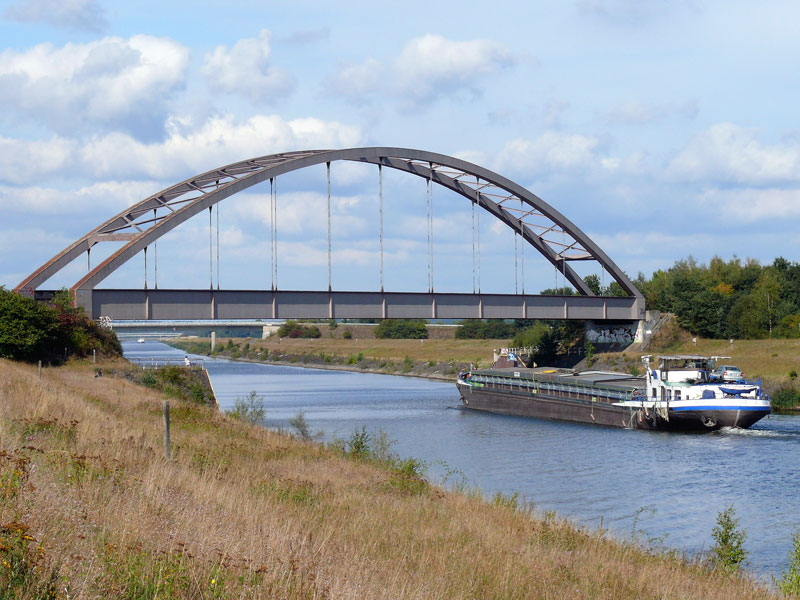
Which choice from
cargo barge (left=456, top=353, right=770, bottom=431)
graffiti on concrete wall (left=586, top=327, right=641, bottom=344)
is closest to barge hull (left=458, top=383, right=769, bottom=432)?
cargo barge (left=456, top=353, right=770, bottom=431)

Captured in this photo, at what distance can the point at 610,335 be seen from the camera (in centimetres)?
7788

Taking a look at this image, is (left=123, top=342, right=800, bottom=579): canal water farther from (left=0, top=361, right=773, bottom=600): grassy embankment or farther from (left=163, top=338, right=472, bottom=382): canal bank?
(left=163, top=338, right=472, bottom=382): canal bank

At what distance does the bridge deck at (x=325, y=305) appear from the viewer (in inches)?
1896

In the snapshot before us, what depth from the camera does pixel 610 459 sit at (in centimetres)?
3616

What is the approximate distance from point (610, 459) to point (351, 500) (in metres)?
23.4

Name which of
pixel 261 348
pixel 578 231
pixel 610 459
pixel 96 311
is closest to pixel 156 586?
pixel 610 459

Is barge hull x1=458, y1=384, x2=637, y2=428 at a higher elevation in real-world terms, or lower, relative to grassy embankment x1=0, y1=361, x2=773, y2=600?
lower

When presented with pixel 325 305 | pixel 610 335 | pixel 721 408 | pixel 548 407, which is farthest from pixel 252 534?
pixel 610 335

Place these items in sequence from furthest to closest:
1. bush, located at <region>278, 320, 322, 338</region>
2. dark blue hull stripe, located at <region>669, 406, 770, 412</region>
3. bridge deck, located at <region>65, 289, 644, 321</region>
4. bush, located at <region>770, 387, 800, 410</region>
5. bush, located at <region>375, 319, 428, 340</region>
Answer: bush, located at <region>278, 320, 322, 338</region>, bush, located at <region>375, 319, 428, 340</region>, bush, located at <region>770, 387, 800, 410</region>, bridge deck, located at <region>65, 289, 644, 321</region>, dark blue hull stripe, located at <region>669, 406, 770, 412</region>

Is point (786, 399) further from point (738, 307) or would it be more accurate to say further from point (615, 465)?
point (738, 307)

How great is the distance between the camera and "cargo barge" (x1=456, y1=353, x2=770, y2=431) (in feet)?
144

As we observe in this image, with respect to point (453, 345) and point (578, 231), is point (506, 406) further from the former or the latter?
point (453, 345)

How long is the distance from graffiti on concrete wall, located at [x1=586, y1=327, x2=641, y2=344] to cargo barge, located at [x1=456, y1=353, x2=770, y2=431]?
16458mm

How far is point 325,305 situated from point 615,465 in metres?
25.5
